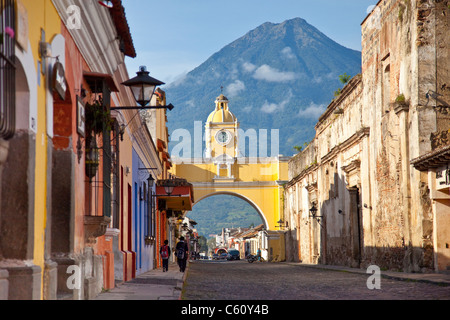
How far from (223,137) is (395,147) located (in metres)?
→ 39.5

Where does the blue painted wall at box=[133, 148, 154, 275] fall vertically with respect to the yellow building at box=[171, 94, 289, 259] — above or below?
below

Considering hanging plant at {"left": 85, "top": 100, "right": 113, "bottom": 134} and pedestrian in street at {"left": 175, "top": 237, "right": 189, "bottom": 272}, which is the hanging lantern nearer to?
hanging plant at {"left": 85, "top": 100, "right": 113, "bottom": 134}

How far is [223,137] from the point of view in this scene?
5744 centimetres

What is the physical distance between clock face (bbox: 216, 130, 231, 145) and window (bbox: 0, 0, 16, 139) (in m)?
51.0

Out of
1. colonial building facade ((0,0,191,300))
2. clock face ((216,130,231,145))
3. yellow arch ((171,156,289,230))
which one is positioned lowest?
colonial building facade ((0,0,191,300))

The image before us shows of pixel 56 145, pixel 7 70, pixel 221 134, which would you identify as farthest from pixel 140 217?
pixel 221 134

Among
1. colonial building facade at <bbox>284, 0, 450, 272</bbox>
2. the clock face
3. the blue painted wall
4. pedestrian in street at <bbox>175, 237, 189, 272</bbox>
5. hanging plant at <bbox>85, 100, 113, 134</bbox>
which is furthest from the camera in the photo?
the clock face

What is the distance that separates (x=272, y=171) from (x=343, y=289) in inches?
1324

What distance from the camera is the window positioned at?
17.3ft

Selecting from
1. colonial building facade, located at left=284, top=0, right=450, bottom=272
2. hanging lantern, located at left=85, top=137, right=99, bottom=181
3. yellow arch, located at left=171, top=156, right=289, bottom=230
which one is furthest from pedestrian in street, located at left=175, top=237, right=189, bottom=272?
yellow arch, located at left=171, top=156, right=289, bottom=230

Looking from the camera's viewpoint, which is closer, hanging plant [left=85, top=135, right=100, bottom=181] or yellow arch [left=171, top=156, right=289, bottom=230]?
hanging plant [left=85, top=135, right=100, bottom=181]

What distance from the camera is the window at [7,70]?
5.27 metres

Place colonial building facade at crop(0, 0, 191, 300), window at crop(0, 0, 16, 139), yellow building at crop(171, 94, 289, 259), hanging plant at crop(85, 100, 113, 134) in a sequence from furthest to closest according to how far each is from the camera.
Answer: yellow building at crop(171, 94, 289, 259) < hanging plant at crop(85, 100, 113, 134) < colonial building facade at crop(0, 0, 191, 300) < window at crop(0, 0, 16, 139)
